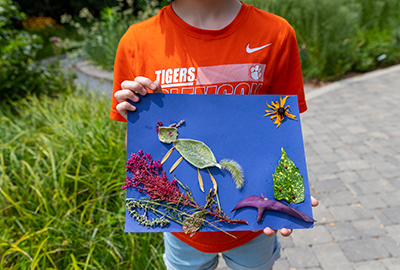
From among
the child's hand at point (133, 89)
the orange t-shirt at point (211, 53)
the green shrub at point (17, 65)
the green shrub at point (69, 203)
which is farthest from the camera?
the green shrub at point (17, 65)

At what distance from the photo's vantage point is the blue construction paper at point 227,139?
969 millimetres

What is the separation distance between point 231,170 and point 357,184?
2.55 meters

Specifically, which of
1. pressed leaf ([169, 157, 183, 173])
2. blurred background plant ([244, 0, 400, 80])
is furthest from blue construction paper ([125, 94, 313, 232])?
blurred background plant ([244, 0, 400, 80])

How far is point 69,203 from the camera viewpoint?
6.73ft

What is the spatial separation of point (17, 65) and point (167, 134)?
3790 millimetres

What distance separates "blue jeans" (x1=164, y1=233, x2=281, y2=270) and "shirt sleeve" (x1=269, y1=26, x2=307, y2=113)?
2.12 feet

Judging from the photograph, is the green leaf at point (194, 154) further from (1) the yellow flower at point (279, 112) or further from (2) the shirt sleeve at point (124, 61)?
(2) the shirt sleeve at point (124, 61)

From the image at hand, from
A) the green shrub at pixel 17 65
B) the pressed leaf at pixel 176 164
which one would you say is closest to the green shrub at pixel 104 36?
the green shrub at pixel 17 65

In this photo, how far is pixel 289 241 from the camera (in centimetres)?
238

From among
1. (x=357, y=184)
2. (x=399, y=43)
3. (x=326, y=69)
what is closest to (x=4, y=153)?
(x=357, y=184)

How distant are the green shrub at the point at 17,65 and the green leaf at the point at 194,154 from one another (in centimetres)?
353

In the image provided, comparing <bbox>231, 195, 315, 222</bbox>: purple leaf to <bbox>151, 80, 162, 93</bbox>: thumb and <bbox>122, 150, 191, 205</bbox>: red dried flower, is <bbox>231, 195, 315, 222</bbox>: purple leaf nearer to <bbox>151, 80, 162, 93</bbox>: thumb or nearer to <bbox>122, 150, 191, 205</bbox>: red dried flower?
<bbox>122, 150, 191, 205</bbox>: red dried flower

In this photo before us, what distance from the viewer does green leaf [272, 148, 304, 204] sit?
0.95 meters

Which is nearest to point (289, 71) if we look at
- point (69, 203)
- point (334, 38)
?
point (69, 203)
